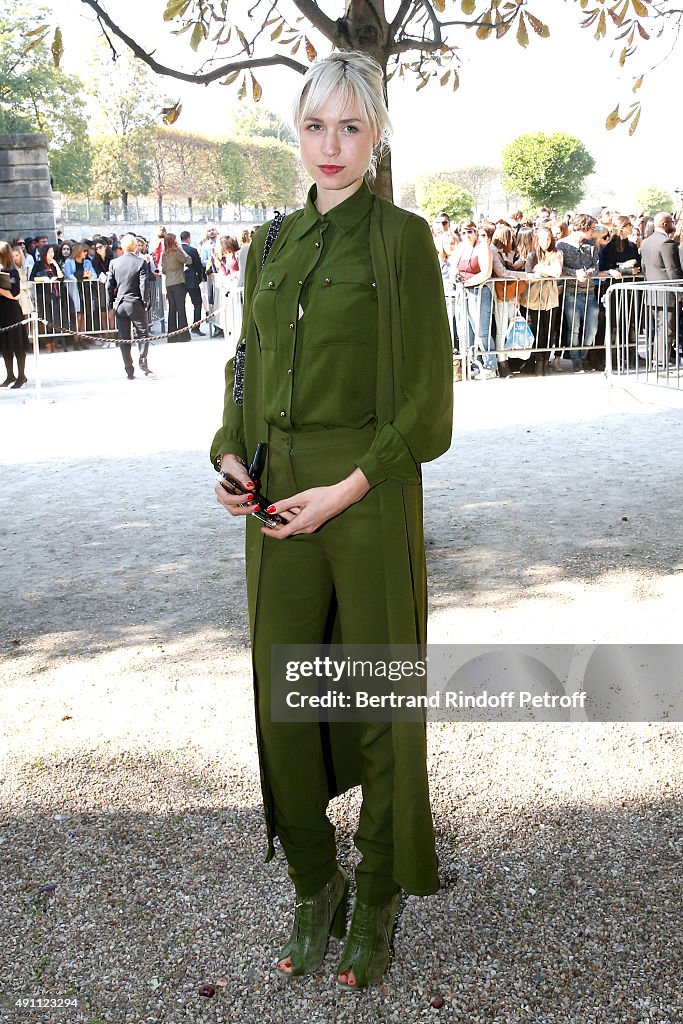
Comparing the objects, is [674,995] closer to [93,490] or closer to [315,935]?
[315,935]

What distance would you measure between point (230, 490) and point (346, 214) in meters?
0.70

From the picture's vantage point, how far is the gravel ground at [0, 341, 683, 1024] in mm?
2848

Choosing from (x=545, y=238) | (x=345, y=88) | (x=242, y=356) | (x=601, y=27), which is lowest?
(x=242, y=356)

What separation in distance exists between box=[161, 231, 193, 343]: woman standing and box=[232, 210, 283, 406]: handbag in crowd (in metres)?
19.0

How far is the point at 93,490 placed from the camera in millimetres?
9156

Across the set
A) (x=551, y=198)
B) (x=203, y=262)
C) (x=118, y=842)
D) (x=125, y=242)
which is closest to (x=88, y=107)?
(x=551, y=198)

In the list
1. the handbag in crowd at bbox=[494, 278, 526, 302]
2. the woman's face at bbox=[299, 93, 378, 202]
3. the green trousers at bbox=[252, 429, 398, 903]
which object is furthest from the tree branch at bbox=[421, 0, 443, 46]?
the handbag in crowd at bbox=[494, 278, 526, 302]

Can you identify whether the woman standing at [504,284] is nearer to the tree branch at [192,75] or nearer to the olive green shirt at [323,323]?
the tree branch at [192,75]

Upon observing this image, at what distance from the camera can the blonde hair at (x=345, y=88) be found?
2.47 meters

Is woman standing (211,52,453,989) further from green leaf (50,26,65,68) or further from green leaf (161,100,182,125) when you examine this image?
green leaf (161,100,182,125)

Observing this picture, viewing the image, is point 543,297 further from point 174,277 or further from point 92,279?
point 92,279

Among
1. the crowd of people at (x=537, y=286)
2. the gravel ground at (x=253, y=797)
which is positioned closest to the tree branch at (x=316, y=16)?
the gravel ground at (x=253, y=797)

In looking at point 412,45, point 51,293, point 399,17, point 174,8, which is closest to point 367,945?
point 174,8
